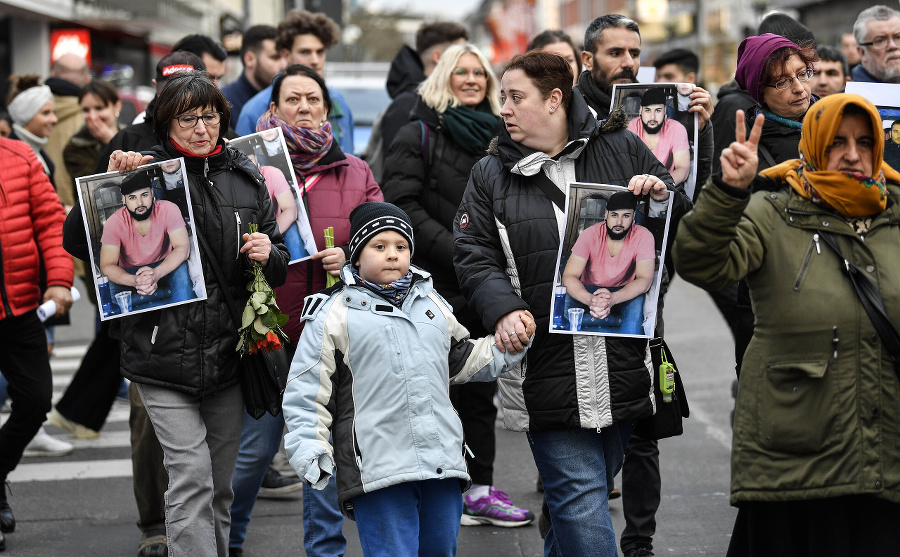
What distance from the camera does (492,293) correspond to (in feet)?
13.4

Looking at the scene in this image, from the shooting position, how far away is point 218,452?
4.84m

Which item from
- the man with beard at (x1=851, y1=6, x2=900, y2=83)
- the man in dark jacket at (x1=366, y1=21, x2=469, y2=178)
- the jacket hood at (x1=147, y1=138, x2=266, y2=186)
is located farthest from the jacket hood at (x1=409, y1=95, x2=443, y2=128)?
the man with beard at (x1=851, y1=6, x2=900, y2=83)

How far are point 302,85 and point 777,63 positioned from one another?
6.90 feet

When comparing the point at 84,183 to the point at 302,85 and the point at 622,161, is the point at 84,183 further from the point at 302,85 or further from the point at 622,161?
the point at 622,161

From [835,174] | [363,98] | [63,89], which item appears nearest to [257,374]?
[835,174]

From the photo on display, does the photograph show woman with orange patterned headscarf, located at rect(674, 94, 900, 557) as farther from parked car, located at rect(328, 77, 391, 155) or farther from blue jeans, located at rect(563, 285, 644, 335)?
parked car, located at rect(328, 77, 391, 155)

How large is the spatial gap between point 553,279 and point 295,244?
4.99 feet

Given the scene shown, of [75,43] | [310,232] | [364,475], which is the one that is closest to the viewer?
[364,475]

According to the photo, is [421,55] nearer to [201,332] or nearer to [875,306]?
[201,332]

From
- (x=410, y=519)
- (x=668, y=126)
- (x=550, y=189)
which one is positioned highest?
(x=668, y=126)

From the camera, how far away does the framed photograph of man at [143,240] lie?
15.2ft

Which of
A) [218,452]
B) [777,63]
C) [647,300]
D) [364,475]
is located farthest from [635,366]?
[218,452]

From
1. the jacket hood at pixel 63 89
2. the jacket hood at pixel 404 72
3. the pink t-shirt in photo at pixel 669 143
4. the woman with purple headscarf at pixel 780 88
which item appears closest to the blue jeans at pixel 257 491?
the pink t-shirt in photo at pixel 669 143

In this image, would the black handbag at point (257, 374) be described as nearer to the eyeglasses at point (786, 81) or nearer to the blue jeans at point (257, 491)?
the blue jeans at point (257, 491)
